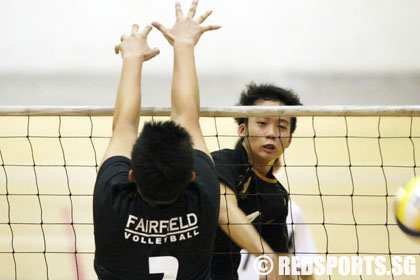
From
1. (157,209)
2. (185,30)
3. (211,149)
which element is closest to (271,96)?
(185,30)

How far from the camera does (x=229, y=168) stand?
2.32m

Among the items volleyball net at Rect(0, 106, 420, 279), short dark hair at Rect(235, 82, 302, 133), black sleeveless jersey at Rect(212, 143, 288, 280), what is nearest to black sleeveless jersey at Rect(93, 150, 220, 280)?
black sleeveless jersey at Rect(212, 143, 288, 280)

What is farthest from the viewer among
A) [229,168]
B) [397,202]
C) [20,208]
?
[20,208]

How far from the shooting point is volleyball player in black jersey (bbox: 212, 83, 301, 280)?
89.3 inches

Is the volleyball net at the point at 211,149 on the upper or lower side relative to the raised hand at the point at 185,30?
lower

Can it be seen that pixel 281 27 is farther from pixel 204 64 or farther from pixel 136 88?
pixel 136 88

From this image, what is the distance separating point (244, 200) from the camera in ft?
7.91

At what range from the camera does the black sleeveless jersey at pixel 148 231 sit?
1.51 meters

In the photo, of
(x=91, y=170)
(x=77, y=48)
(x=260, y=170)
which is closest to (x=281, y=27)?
(x=77, y=48)

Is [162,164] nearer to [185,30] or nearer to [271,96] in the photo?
[185,30]

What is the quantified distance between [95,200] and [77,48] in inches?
217

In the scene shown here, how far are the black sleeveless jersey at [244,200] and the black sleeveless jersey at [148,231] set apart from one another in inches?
29.3

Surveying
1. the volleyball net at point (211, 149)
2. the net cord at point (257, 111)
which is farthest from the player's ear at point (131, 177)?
the volleyball net at point (211, 149)

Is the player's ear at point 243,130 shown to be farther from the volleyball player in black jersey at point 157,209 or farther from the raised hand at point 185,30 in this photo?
the volleyball player in black jersey at point 157,209
